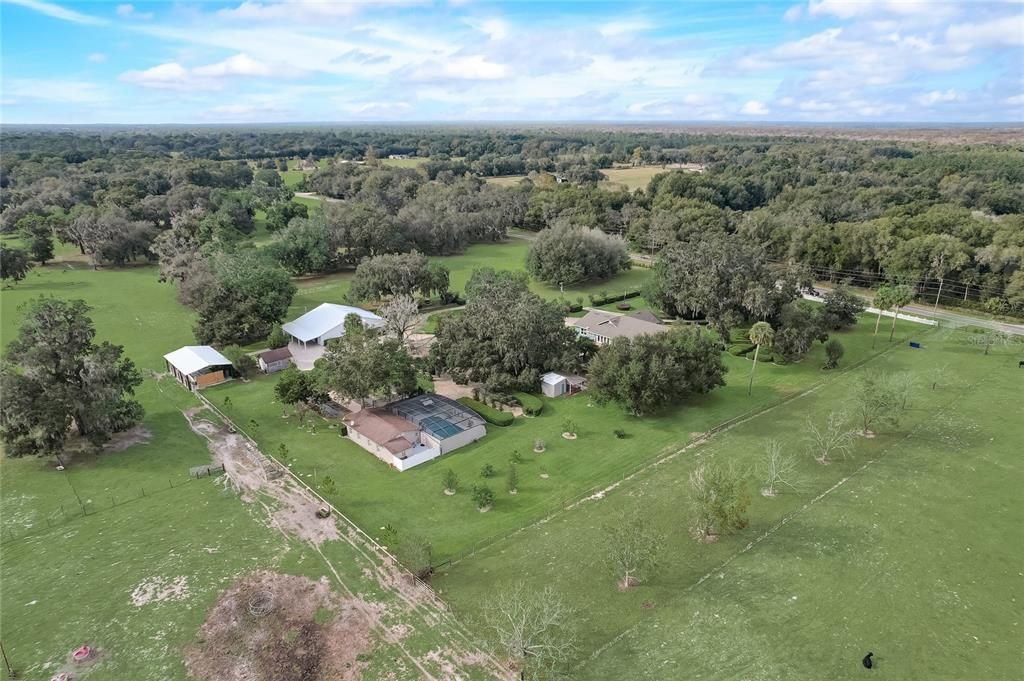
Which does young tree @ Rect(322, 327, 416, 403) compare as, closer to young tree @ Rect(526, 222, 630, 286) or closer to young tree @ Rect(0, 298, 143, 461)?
young tree @ Rect(0, 298, 143, 461)

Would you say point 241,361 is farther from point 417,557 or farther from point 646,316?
point 646,316

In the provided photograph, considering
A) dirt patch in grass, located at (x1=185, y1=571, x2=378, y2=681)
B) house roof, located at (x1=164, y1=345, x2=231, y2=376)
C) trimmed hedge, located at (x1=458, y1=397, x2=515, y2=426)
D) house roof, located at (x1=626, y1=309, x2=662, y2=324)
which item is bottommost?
dirt patch in grass, located at (x1=185, y1=571, x2=378, y2=681)

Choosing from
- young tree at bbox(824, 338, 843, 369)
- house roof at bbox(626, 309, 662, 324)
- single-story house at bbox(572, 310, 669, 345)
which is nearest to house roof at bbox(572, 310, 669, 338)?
single-story house at bbox(572, 310, 669, 345)

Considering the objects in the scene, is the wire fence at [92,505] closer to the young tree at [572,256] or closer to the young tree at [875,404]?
the young tree at [875,404]

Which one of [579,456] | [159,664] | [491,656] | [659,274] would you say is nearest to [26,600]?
[159,664]

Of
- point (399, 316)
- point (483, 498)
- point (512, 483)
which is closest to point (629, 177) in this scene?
point (399, 316)

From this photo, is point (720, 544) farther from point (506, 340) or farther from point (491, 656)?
point (506, 340)

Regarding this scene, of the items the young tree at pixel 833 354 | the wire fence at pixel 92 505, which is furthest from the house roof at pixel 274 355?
the young tree at pixel 833 354
